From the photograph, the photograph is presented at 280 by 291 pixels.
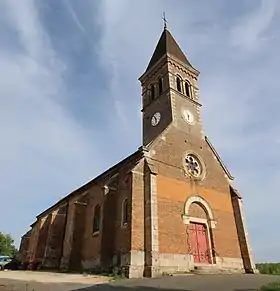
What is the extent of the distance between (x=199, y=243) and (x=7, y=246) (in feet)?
203

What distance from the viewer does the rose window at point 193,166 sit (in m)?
22.4

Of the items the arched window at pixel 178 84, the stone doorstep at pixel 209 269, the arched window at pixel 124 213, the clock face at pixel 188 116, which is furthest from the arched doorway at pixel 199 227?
the arched window at pixel 178 84

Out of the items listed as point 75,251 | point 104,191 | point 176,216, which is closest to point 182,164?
point 176,216

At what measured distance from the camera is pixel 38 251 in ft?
98.6

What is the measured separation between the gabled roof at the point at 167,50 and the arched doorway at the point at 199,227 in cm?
1464

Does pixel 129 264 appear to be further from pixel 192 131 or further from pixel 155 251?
pixel 192 131

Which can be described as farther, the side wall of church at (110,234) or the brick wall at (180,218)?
the side wall of church at (110,234)

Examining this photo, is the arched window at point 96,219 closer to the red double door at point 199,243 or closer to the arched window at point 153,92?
the red double door at point 199,243

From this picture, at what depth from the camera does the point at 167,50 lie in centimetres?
2842

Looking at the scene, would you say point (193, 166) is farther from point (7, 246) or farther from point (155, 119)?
point (7, 246)

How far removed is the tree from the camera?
67.2m

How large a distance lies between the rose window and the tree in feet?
194

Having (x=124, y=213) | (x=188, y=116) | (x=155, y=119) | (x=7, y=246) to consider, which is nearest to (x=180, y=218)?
(x=124, y=213)

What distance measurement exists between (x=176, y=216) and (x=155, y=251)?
3.29m
